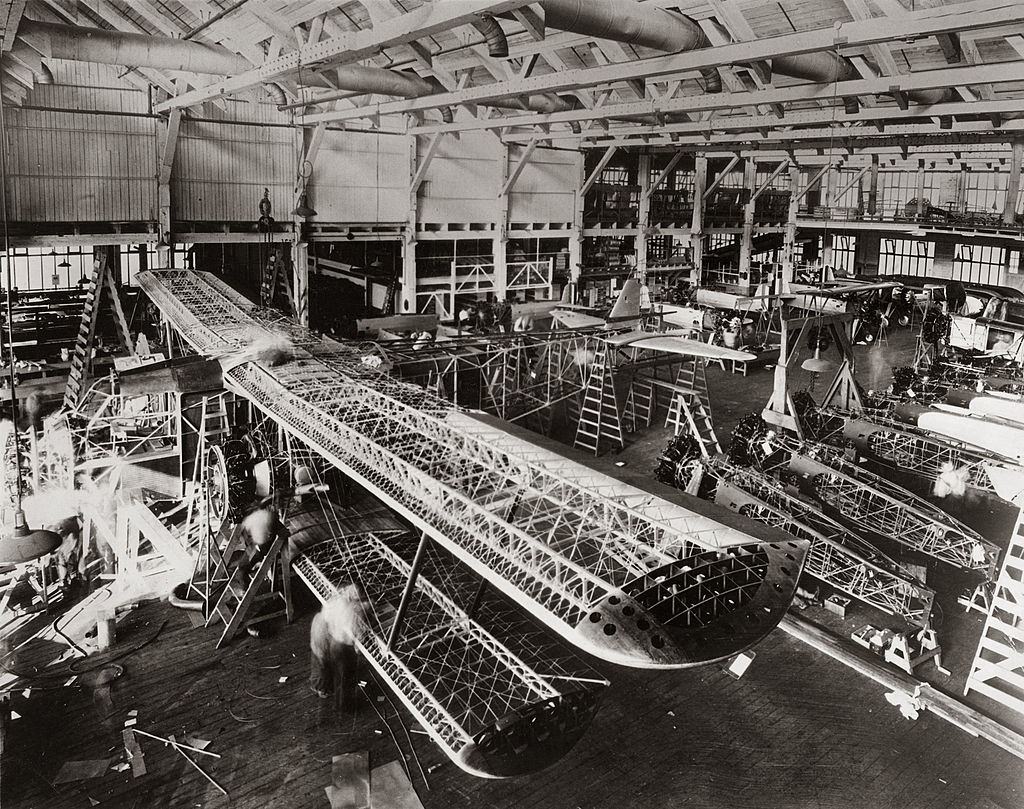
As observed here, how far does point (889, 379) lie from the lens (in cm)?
2233

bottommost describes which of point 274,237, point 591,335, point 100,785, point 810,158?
point 100,785

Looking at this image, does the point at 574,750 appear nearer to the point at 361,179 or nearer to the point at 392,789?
the point at 392,789

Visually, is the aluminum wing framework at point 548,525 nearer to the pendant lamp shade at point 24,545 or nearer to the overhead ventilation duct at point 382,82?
the pendant lamp shade at point 24,545

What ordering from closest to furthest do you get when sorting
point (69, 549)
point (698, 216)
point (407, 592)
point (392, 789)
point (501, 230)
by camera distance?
point (392, 789)
point (407, 592)
point (69, 549)
point (501, 230)
point (698, 216)

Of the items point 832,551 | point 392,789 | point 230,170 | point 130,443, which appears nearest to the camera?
point 392,789

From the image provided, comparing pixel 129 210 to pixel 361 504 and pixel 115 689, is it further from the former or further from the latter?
pixel 115 689

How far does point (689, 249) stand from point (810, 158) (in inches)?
253

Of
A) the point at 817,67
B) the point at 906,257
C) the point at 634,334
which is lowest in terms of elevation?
the point at 634,334

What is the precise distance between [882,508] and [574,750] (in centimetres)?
A: 723

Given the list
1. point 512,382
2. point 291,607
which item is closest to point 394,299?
point 512,382

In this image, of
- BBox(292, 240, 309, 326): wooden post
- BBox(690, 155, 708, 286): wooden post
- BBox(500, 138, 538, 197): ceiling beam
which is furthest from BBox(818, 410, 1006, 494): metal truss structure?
BBox(690, 155, 708, 286): wooden post

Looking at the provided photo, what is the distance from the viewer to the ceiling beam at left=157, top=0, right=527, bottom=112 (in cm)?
769

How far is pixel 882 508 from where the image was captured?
1200cm

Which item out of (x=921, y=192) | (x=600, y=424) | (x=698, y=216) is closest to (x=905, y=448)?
(x=600, y=424)
